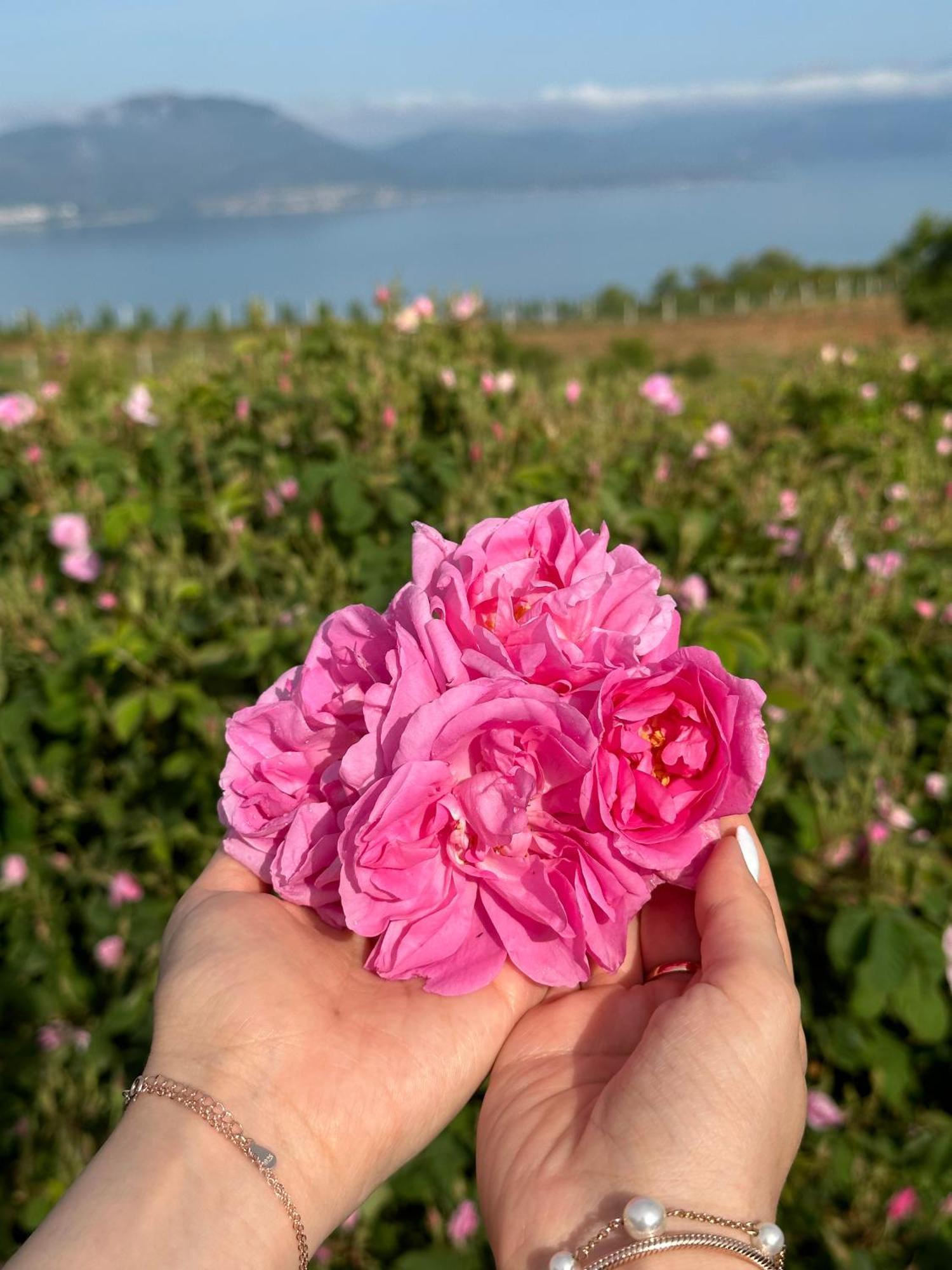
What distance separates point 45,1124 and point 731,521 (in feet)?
8.12

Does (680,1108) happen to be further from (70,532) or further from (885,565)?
(70,532)

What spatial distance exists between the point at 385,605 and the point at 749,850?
144 cm

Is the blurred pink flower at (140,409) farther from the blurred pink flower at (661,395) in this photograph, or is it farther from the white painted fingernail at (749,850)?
the white painted fingernail at (749,850)

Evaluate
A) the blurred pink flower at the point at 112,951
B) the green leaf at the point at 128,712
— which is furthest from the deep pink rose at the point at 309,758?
the blurred pink flower at the point at 112,951

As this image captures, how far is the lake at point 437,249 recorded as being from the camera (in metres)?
46.2

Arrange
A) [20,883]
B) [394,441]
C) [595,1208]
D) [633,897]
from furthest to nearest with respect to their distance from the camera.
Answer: [394,441] → [20,883] → [633,897] → [595,1208]

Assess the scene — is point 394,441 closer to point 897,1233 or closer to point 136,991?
point 136,991

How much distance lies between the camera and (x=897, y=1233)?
2029mm

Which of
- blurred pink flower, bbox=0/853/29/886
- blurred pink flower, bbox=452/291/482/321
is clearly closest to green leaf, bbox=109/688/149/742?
blurred pink flower, bbox=0/853/29/886

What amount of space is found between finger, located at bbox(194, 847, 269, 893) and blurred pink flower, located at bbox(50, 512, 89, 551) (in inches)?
73.5

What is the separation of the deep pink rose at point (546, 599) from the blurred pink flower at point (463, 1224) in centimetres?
126

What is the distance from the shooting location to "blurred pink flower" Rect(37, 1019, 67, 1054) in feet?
8.08

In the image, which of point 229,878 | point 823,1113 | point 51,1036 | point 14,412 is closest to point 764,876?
point 229,878

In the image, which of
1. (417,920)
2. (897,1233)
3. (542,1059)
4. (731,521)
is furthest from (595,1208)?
(731,521)
